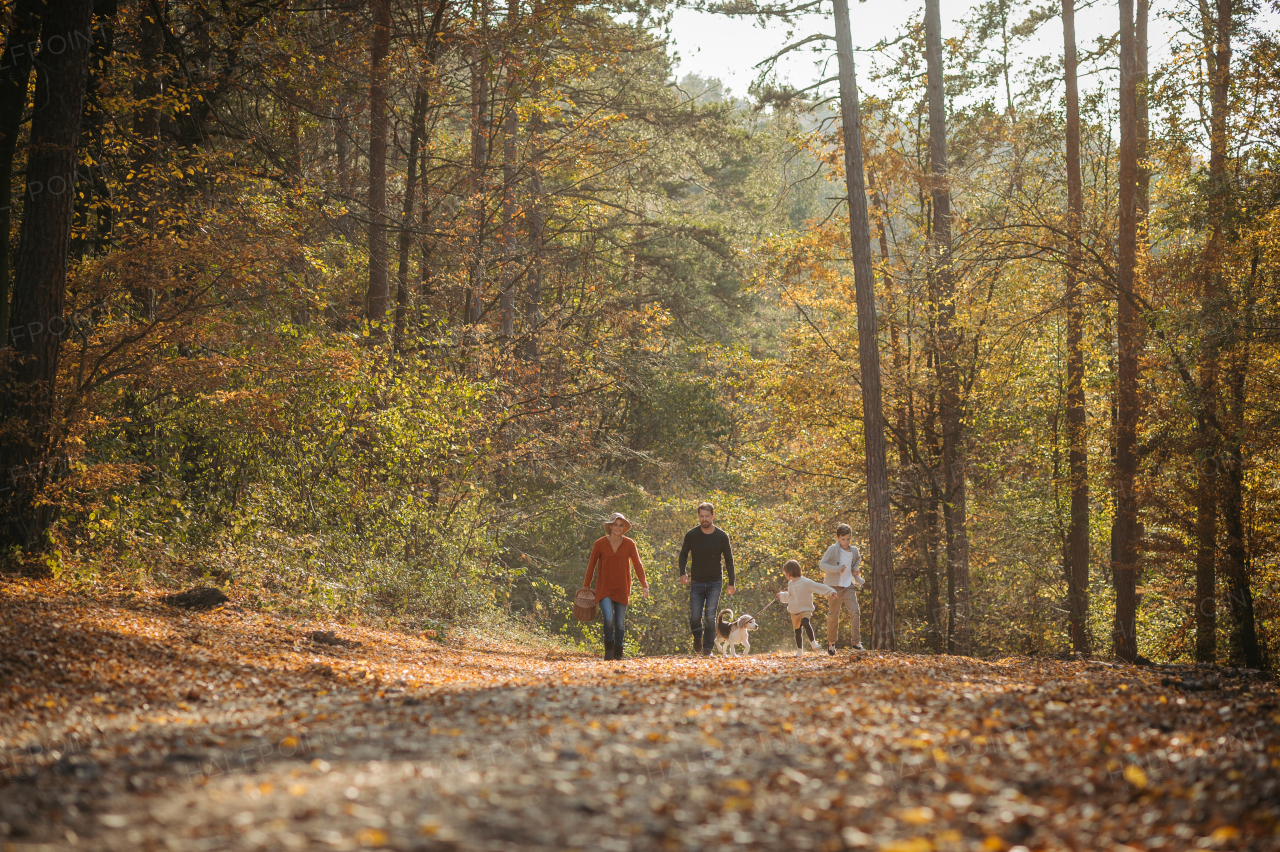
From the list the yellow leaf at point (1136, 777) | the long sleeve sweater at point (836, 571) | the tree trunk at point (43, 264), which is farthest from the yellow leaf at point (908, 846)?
the tree trunk at point (43, 264)

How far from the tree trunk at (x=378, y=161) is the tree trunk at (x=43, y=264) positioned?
5912 mm

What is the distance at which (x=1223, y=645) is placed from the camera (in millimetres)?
16125

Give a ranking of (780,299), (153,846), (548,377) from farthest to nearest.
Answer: (548,377) < (780,299) < (153,846)

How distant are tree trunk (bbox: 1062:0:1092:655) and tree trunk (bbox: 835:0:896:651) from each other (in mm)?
4385

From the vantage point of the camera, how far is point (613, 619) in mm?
12031

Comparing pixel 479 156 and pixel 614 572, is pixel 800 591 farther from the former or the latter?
pixel 479 156

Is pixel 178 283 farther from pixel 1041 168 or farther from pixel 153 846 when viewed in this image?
pixel 1041 168

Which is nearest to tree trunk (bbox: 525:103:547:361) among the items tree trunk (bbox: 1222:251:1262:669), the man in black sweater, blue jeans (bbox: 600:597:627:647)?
the man in black sweater

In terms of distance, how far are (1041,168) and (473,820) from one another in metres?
22.9

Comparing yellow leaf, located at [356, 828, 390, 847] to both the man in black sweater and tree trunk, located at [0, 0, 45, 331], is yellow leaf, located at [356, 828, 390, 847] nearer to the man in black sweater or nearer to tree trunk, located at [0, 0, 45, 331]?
the man in black sweater

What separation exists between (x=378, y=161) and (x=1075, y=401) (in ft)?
50.0

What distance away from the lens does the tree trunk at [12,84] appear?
1058 cm

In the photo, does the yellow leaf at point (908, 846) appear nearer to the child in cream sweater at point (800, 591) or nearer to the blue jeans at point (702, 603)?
the blue jeans at point (702, 603)

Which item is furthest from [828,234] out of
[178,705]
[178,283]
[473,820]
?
[473,820]
